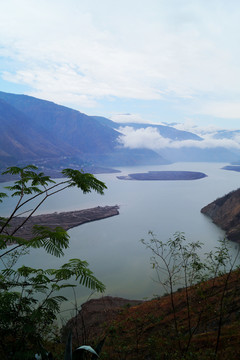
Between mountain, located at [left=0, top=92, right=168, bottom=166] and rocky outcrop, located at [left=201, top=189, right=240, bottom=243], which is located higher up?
mountain, located at [left=0, top=92, right=168, bottom=166]

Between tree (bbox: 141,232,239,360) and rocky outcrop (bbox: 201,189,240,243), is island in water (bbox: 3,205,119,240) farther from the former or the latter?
tree (bbox: 141,232,239,360)

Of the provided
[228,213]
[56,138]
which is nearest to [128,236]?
[228,213]

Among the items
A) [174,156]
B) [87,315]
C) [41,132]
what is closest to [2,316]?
[87,315]

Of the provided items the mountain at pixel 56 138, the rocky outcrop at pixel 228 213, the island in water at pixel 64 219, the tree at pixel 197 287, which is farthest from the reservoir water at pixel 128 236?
the mountain at pixel 56 138

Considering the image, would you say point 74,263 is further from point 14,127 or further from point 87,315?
point 14,127

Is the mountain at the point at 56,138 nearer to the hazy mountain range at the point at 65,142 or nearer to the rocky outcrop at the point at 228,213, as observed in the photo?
the hazy mountain range at the point at 65,142

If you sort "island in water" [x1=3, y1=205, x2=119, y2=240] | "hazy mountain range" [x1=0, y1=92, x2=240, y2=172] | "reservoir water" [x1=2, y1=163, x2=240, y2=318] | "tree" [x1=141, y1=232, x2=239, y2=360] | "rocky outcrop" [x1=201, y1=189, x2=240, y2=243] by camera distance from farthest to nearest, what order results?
1. "hazy mountain range" [x1=0, y1=92, x2=240, y2=172]
2. "island in water" [x1=3, y1=205, x2=119, y2=240]
3. "rocky outcrop" [x1=201, y1=189, x2=240, y2=243]
4. "reservoir water" [x1=2, y1=163, x2=240, y2=318]
5. "tree" [x1=141, y1=232, x2=239, y2=360]

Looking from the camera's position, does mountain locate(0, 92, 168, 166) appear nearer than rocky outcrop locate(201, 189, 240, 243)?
No

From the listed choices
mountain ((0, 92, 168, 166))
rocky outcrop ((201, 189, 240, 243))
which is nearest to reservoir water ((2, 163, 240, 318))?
rocky outcrop ((201, 189, 240, 243))
